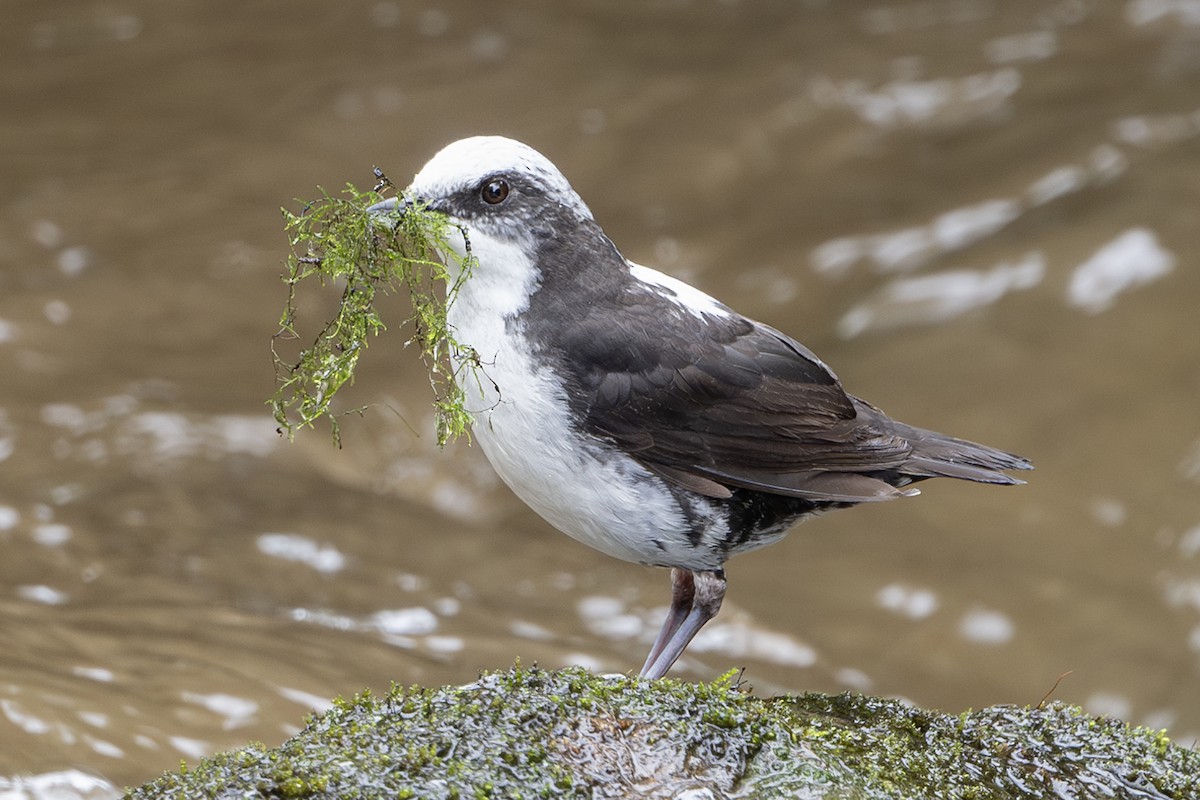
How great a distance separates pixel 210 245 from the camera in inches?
378

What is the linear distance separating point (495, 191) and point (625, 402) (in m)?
0.73

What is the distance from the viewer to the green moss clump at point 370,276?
3643 mm

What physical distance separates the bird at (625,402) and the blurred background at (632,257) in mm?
2489

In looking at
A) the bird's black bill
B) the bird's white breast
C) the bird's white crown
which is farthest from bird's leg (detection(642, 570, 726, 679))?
the bird's black bill

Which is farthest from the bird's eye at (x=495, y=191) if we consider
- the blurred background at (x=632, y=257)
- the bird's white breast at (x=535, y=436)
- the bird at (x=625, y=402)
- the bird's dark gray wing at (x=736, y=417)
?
the blurred background at (x=632, y=257)

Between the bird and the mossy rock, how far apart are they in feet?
2.34

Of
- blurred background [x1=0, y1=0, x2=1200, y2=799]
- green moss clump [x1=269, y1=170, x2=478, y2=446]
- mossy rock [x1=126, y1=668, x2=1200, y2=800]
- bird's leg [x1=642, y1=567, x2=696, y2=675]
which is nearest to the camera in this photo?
mossy rock [x1=126, y1=668, x2=1200, y2=800]

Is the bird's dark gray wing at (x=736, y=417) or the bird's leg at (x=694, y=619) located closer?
the bird's dark gray wing at (x=736, y=417)

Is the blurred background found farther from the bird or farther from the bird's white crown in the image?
Answer: the bird's white crown

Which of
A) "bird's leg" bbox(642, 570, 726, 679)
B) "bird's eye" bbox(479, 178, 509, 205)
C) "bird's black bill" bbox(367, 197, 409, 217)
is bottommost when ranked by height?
"bird's leg" bbox(642, 570, 726, 679)

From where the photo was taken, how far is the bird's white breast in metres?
3.71

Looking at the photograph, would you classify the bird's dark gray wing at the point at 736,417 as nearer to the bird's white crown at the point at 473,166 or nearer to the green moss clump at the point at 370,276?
the green moss clump at the point at 370,276

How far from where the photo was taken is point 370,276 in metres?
3.76

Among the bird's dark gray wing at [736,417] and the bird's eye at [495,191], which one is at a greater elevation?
the bird's eye at [495,191]
